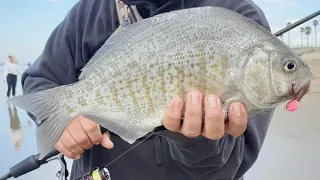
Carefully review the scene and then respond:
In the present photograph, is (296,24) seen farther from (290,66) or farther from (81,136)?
(81,136)

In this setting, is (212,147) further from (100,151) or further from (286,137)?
(286,137)

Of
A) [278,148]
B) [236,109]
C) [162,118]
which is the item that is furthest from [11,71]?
[236,109]

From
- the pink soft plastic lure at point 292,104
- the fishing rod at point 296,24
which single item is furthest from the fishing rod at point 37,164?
the fishing rod at point 296,24

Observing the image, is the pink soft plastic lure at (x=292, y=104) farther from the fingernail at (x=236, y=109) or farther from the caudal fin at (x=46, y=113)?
the caudal fin at (x=46, y=113)

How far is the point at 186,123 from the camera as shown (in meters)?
1.63

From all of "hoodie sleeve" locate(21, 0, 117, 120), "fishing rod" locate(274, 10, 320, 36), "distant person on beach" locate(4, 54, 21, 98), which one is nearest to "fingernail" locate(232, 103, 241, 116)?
"hoodie sleeve" locate(21, 0, 117, 120)

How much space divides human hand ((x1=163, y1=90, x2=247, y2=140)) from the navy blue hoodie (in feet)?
0.38

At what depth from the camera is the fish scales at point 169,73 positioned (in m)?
1.50

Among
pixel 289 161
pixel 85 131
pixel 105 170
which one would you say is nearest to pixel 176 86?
pixel 85 131

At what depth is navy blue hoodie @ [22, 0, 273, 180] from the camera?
1911 mm

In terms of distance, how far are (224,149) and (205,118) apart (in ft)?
1.17

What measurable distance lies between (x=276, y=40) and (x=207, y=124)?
0.36 metres

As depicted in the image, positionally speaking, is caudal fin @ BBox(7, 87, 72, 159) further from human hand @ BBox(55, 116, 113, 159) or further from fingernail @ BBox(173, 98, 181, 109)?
fingernail @ BBox(173, 98, 181, 109)

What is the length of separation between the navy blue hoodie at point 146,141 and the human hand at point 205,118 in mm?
116
